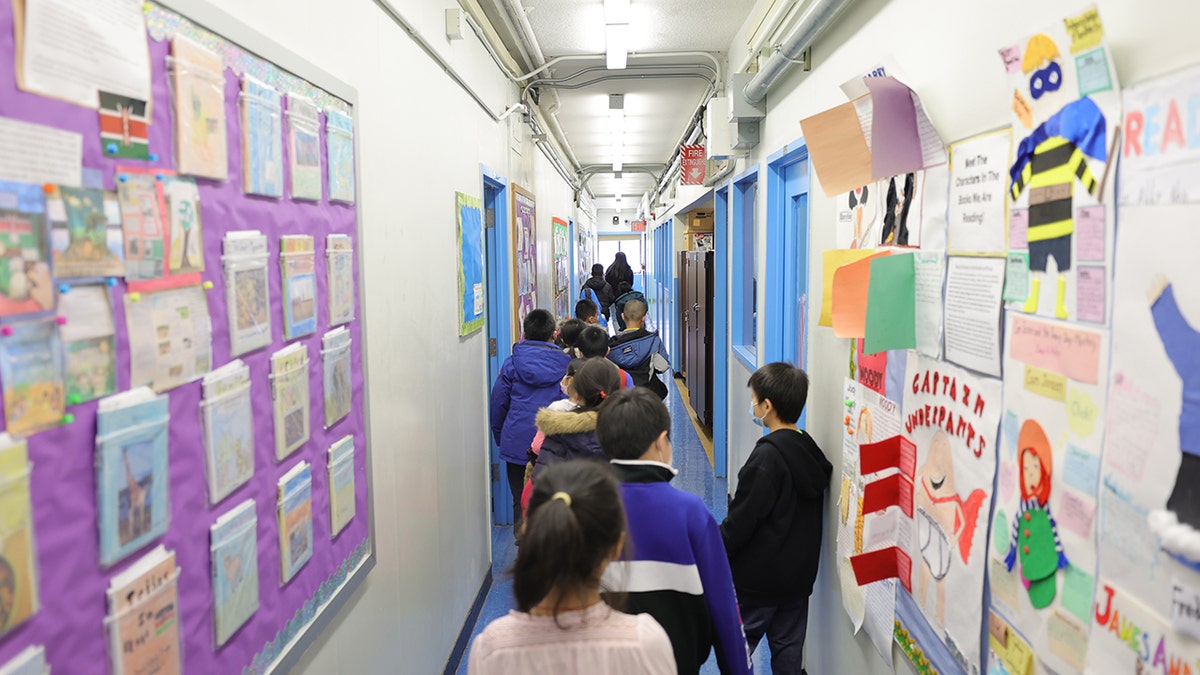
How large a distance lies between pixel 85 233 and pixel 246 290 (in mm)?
423

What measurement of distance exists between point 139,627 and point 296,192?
898mm

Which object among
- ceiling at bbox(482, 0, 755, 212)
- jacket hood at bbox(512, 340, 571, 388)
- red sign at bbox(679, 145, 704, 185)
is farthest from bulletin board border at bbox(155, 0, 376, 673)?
red sign at bbox(679, 145, 704, 185)

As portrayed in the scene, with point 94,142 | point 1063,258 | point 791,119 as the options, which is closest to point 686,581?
point 1063,258

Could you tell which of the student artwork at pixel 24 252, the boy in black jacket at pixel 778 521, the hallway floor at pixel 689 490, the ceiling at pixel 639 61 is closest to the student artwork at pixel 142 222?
the student artwork at pixel 24 252

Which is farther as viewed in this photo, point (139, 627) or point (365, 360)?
point (365, 360)

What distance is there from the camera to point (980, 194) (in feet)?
4.91

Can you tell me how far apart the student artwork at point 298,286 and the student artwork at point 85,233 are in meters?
0.52

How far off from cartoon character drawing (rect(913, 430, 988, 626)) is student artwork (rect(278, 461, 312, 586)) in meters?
1.40

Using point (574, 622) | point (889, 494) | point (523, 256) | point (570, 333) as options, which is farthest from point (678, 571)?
point (523, 256)

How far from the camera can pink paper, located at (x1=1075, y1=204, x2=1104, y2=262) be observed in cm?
110

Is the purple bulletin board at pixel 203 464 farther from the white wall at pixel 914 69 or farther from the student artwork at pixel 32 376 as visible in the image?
the white wall at pixel 914 69

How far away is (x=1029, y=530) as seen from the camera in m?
1.32

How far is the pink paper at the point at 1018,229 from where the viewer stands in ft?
4.32

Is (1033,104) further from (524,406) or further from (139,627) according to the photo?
(524,406)
